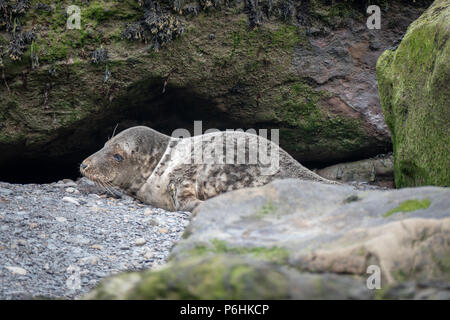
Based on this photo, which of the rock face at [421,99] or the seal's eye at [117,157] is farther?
the seal's eye at [117,157]

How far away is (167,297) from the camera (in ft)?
6.31

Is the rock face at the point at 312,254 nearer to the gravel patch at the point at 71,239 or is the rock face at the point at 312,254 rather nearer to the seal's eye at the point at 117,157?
the gravel patch at the point at 71,239

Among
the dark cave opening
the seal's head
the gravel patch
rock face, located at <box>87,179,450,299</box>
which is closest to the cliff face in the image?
the dark cave opening

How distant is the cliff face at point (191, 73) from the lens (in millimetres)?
5820

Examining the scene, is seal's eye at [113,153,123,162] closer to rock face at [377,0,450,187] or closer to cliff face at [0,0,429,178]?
cliff face at [0,0,429,178]

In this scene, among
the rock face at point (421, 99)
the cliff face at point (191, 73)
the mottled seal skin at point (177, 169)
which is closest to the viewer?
the rock face at point (421, 99)

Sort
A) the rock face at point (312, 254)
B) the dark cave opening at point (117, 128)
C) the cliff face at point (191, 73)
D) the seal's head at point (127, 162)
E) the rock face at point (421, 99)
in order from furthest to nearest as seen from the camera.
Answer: the dark cave opening at point (117, 128) < the cliff face at point (191, 73) < the seal's head at point (127, 162) < the rock face at point (421, 99) < the rock face at point (312, 254)

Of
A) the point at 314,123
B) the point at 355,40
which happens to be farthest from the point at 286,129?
the point at 355,40

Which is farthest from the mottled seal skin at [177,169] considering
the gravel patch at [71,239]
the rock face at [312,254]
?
the rock face at [312,254]

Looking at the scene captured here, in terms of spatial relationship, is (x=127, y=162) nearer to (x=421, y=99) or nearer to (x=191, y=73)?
(x=191, y=73)

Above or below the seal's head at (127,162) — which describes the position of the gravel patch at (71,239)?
below

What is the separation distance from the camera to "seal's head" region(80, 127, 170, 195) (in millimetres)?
5715
